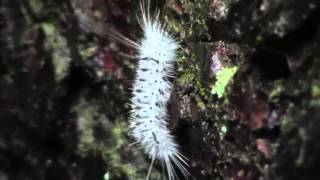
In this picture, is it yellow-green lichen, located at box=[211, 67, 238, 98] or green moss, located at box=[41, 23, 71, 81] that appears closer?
green moss, located at box=[41, 23, 71, 81]

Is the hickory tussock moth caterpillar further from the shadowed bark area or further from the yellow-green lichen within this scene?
the yellow-green lichen

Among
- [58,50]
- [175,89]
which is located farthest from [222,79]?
[58,50]

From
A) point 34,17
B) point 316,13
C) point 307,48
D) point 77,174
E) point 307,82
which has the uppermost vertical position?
point 34,17

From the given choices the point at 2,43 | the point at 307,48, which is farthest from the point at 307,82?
the point at 2,43

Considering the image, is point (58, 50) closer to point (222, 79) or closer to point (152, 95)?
point (152, 95)

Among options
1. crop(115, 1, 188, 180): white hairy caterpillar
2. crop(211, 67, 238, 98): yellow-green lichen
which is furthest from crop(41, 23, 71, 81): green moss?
crop(211, 67, 238, 98): yellow-green lichen

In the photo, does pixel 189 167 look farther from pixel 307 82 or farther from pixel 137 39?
pixel 307 82
